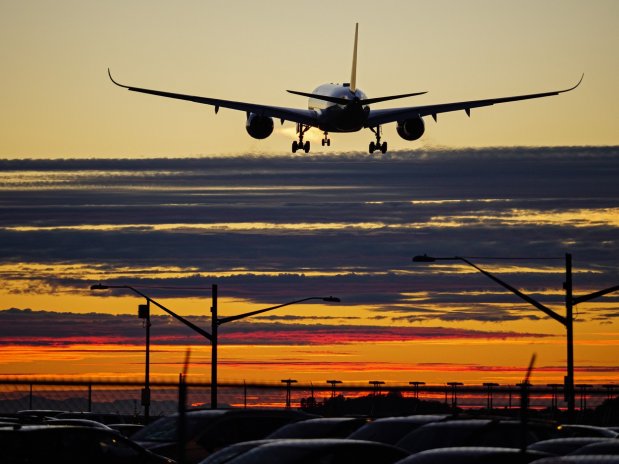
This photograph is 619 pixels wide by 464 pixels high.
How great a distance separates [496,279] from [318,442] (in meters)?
24.9

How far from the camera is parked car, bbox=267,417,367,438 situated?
63.6 ft

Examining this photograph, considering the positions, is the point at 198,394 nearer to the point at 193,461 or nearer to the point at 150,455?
the point at 193,461

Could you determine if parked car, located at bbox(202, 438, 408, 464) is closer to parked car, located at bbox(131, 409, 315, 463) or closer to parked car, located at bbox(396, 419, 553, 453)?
parked car, located at bbox(396, 419, 553, 453)

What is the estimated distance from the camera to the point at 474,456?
13648 mm

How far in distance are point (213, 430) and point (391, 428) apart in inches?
142

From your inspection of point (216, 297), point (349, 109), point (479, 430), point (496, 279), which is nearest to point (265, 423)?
point (479, 430)

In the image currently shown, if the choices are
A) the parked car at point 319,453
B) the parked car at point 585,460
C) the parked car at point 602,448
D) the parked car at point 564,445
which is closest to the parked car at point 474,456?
the parked car at point 319,453

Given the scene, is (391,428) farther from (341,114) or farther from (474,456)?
(341,114)

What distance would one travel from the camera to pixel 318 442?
583 inches

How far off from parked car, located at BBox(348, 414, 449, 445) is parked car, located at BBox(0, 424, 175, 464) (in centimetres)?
294

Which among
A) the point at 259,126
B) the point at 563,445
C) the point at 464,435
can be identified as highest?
the point at 259,126

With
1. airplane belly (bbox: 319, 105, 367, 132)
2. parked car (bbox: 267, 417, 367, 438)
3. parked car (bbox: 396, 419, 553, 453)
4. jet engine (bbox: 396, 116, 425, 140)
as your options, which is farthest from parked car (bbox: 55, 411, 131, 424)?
jet engine (bbox: 396, 116, 425, 140)

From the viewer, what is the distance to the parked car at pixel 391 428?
Result: 62.7 ft

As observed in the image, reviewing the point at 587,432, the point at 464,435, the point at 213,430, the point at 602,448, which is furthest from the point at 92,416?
the point at 602,448
